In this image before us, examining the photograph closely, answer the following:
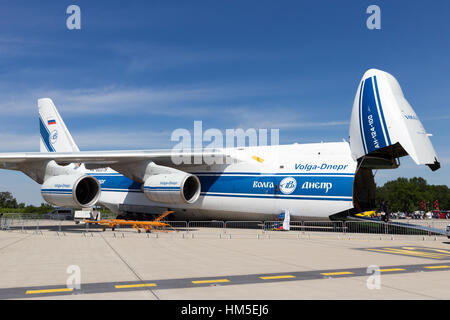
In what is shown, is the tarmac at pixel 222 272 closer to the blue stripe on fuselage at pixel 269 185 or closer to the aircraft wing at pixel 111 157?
the blue stripe on fuselage at pixel 269 185

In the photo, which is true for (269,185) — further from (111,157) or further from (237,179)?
(111,157)

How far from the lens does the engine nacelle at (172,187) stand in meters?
24.2

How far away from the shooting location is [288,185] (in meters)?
24.4

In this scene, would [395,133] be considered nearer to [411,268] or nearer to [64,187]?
[411,268]

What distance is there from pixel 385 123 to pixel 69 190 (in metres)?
16.0

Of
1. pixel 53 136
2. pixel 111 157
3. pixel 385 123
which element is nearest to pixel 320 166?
pixel 385 123

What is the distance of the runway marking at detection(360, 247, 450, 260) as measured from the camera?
12945mm

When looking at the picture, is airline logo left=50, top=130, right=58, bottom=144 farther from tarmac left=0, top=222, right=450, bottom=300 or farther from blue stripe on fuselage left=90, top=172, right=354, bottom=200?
tarmac left=0, top=222, right=450, bottom=300

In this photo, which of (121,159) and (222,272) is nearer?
(222,272)

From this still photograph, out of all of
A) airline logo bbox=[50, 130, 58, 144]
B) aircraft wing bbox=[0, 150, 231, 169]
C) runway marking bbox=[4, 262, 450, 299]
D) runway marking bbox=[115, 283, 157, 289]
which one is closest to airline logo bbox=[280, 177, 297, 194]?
aircraft wing bbox=[0, 150, 231, 169]

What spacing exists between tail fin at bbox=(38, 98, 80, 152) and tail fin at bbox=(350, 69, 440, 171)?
22799 millimetres

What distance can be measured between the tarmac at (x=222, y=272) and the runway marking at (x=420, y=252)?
0.03m

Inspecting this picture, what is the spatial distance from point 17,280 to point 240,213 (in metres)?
18.2

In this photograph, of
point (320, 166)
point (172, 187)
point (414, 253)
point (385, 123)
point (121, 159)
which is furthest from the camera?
point (121, 159)
